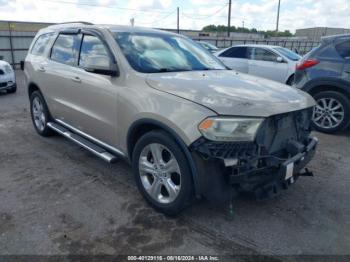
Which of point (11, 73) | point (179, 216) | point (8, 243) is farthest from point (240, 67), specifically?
point (8, 243)

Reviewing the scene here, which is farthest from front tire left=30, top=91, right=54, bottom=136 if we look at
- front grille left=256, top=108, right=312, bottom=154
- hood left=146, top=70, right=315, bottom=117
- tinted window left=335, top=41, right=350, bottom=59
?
tinted window left=335, top=41, right=350, bottom=59

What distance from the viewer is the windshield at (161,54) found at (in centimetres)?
336

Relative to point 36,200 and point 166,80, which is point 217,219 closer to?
point 166,80

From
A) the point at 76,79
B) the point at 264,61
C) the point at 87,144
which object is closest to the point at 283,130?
the point at 87,144

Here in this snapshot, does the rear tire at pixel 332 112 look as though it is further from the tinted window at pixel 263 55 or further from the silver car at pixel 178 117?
the tinted window at pixel 263 55

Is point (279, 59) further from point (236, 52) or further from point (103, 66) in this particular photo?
point (103, 66)

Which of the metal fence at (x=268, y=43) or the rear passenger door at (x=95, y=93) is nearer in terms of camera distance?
the rear passenger door at (x=95, y=93)

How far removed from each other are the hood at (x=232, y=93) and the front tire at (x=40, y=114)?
2809 mm

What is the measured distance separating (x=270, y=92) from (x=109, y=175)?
220cm

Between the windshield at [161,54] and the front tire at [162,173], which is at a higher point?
the windshield at [161,54]

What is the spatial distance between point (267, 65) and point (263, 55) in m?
0.44

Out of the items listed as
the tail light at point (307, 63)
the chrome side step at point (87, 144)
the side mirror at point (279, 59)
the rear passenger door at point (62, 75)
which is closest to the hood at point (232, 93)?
the chrome side step at point (87, 144)

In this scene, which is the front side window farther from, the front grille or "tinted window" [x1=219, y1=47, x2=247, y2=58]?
the front grille

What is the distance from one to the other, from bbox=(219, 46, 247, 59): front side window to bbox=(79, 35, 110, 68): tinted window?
740 cm
